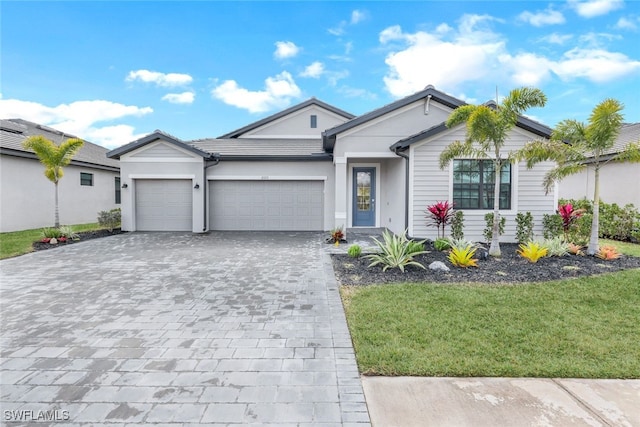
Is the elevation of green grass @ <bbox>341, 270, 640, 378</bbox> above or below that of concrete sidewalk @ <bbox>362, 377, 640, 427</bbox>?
above

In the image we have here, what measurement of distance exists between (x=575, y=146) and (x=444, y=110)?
13.4 ft

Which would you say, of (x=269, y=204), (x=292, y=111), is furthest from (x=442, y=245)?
(x=292, y=111)

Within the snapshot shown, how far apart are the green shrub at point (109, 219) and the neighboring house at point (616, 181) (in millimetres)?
19069

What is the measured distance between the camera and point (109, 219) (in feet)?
42.6

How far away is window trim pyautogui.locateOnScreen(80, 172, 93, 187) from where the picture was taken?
1580cm

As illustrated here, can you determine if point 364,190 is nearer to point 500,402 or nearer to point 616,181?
point 616,181

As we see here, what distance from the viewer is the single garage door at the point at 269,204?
1309cm

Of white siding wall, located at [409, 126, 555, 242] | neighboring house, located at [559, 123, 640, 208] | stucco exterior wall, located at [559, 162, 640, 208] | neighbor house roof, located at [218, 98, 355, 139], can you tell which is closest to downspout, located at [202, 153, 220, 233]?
Result: neighbor house roof, located at [218, 98, 355, 139]

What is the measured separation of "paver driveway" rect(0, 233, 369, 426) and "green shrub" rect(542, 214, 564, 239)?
727 centimetres

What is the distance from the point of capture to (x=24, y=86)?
14727 millimetres

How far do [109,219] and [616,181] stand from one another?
2087cm

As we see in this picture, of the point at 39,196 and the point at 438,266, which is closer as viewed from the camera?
the point at 438,266

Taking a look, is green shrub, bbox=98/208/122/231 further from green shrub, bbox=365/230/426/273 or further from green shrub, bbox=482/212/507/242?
green shrub, bbox=482/212/507/242

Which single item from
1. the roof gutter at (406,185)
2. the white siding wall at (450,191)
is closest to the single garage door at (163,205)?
the roof gutter at (406,185)
